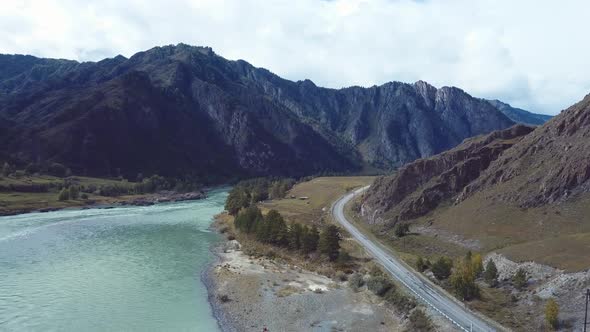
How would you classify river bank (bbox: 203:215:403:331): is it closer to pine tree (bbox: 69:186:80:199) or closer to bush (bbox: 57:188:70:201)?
bush (bbox: 57:188:70:201)

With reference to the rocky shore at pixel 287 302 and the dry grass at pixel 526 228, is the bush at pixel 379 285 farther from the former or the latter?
the dry grass at pixel 526 228

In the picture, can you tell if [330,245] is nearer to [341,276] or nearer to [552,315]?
[341,276]

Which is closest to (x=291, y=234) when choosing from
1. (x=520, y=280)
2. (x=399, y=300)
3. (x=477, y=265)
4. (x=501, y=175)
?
(x=399, y=300)

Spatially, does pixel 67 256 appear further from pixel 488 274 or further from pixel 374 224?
pixel 488 274

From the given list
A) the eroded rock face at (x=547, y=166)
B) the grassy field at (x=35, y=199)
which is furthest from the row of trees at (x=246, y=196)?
the eroded rock face at (x=547, y=166)

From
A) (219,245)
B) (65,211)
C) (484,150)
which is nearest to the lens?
(219,245)

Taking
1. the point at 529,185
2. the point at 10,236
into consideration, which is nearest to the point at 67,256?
the point at 10,236
